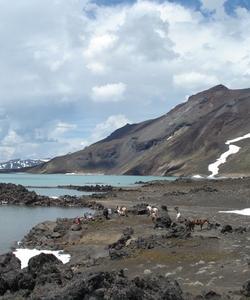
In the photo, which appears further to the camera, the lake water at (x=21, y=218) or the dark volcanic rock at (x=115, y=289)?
the lake water at (x=21, y=218)

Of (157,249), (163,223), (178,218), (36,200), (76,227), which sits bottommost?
(157,249)

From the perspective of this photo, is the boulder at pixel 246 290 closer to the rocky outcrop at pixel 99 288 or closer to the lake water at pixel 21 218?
the rocky outcrop at pixel 99 288

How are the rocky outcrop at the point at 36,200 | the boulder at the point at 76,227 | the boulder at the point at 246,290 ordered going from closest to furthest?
the boulder at the point at 246,290 → the boulder at the point at 76,227 → the rocky outcrop at the point at 36,200

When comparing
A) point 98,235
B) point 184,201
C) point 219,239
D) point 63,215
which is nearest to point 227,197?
point 184,201

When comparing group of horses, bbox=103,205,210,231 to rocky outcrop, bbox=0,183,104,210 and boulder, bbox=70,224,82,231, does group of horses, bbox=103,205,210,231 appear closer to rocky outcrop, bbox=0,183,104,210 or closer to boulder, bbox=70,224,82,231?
boulder, bbox=70,224,82,231

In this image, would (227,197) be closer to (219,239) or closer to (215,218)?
(215,218)

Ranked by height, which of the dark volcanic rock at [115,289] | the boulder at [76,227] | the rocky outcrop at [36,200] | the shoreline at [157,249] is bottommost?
the shoreline at [157,249]

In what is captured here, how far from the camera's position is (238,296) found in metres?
19.4

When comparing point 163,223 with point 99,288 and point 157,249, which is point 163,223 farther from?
point 99,288

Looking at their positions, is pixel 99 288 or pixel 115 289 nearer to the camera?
pixel 115 289

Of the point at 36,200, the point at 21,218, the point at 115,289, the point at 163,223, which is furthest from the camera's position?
the point at 36,200

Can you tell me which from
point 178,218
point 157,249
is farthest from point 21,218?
point 157,249

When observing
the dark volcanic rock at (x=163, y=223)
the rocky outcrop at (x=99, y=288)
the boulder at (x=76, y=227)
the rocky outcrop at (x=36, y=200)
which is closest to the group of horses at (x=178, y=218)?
the dark volcanic rock at (x=163, y=223)

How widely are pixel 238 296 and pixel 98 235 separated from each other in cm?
2380
